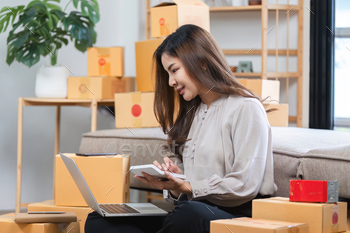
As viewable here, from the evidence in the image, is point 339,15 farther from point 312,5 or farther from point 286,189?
point 286,189

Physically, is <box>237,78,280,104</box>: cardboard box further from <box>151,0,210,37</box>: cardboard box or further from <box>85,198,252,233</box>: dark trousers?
<box>85,198,252,233</box>: dark trousers

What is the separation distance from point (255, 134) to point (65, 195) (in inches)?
29.0

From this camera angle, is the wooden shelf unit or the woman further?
the wooden shelf unit

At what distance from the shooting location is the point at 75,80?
221 centimetres

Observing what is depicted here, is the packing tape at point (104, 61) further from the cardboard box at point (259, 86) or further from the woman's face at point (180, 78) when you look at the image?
the woman's face at point (180, 78)

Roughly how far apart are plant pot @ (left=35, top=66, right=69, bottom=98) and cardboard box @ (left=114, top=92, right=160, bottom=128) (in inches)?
13.3

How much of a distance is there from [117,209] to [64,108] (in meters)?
1.54

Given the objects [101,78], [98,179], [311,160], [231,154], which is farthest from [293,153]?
[101,78]

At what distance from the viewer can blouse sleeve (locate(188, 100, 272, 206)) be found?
1.11 m

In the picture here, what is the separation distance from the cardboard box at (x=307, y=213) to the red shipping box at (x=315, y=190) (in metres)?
0.02

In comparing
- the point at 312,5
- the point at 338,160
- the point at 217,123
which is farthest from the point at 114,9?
the point at 338,160

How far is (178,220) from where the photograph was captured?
1.04m

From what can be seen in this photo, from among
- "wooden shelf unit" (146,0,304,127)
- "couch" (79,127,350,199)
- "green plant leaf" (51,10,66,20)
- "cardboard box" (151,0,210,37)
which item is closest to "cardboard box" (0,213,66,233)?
"couch" (79,127,350,199)

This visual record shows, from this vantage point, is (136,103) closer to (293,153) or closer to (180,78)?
(180,78)
